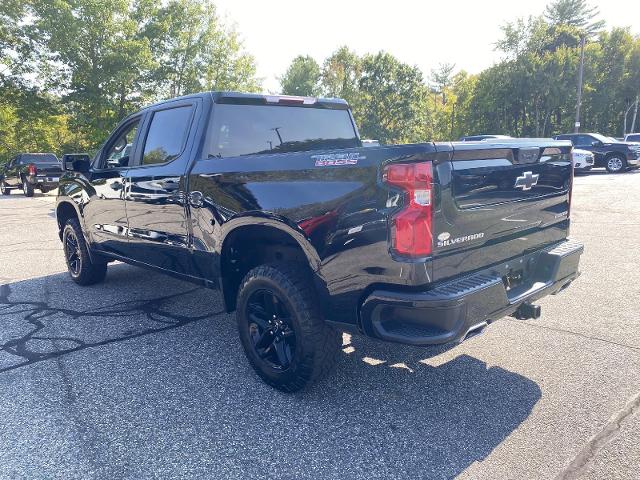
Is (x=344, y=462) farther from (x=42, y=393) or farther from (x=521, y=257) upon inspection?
(x=42, y=393)

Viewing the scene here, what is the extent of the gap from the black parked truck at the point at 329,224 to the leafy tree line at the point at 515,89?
37.8 m

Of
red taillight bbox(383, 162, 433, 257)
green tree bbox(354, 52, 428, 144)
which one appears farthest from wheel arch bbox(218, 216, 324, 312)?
green tree bbox(354, 52, 428, 144)

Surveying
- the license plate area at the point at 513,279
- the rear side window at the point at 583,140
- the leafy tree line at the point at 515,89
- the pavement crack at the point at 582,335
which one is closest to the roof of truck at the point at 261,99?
the license plate area at the point at 513,279

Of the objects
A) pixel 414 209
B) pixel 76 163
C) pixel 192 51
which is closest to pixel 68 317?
pixel 76 163

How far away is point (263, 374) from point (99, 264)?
3.36 meters

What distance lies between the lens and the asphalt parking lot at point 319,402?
2479mm

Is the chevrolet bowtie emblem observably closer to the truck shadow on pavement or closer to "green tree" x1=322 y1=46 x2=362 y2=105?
the truck shadow on pavement

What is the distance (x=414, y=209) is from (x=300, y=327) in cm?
104

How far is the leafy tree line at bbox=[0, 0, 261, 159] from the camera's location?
24.9m

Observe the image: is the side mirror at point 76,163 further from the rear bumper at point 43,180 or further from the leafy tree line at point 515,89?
the leafy tree line at point 515,89

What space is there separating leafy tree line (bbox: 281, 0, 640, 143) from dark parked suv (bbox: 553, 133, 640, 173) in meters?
16.7

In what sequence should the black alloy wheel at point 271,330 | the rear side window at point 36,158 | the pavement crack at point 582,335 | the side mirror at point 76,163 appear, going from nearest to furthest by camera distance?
the black alloy wheel at point 271,330 → the pavement crack at point 582,335 → the side mirror at point 76,163 → the rear side window at point 36,158

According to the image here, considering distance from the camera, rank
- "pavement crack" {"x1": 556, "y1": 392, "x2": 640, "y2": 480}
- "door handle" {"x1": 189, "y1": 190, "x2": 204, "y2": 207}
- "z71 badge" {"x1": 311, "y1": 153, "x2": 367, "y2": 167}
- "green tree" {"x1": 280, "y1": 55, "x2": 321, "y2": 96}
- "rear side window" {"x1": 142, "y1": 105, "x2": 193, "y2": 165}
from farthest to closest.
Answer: "green tree" {"x1": 280, "y1": 55, "x2": 321, "y2": 96}
"rear side window" {"x1": 142, "y1": 105, "x2": 193, "y2": 165}
"door handle" {"x1": 189, "y1": 190, "x2": 204, "y2": 207}
"z71 badge" {"x1": 311, "y1": 153, "x2": 367, "y2": 167}
"pavement crack" {"x1": 556, "y1": 392, "x2": 640, "y2": 480}

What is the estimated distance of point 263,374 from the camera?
3.29 meters
